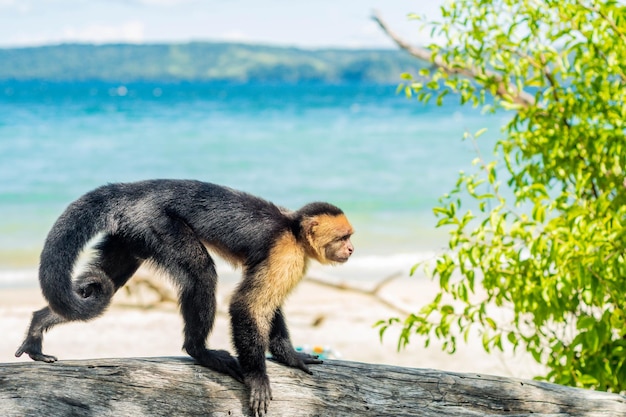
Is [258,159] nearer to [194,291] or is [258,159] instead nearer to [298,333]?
[298,333]

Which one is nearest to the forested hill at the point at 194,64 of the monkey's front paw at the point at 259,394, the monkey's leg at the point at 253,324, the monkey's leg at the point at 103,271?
the monkey's leg at the point at 103,271

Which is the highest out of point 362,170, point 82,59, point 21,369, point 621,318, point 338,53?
point 338,53

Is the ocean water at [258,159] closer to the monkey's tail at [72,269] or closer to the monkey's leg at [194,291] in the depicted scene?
the monkey's leg at [194,291]

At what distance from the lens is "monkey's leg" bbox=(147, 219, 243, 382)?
4.54 meters

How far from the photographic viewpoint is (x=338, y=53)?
14550 cm

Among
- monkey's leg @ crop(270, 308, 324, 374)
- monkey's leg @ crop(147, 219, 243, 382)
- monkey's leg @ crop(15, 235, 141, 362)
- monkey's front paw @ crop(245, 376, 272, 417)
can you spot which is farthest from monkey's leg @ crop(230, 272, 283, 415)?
monkey's leg @ crop(15, 235, 141, 362)

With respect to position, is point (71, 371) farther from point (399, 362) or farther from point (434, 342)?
point (434, 342)

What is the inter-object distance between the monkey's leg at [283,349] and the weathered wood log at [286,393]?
0.22 ft

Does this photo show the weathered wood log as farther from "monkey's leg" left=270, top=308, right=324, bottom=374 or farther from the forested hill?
the forested hill

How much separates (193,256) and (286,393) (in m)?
0.96

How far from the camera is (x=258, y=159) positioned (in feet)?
99.9

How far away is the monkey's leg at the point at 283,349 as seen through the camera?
4789 millimetres

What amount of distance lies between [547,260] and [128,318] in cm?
888

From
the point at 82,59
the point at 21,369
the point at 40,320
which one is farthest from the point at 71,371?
the point at 82,59
